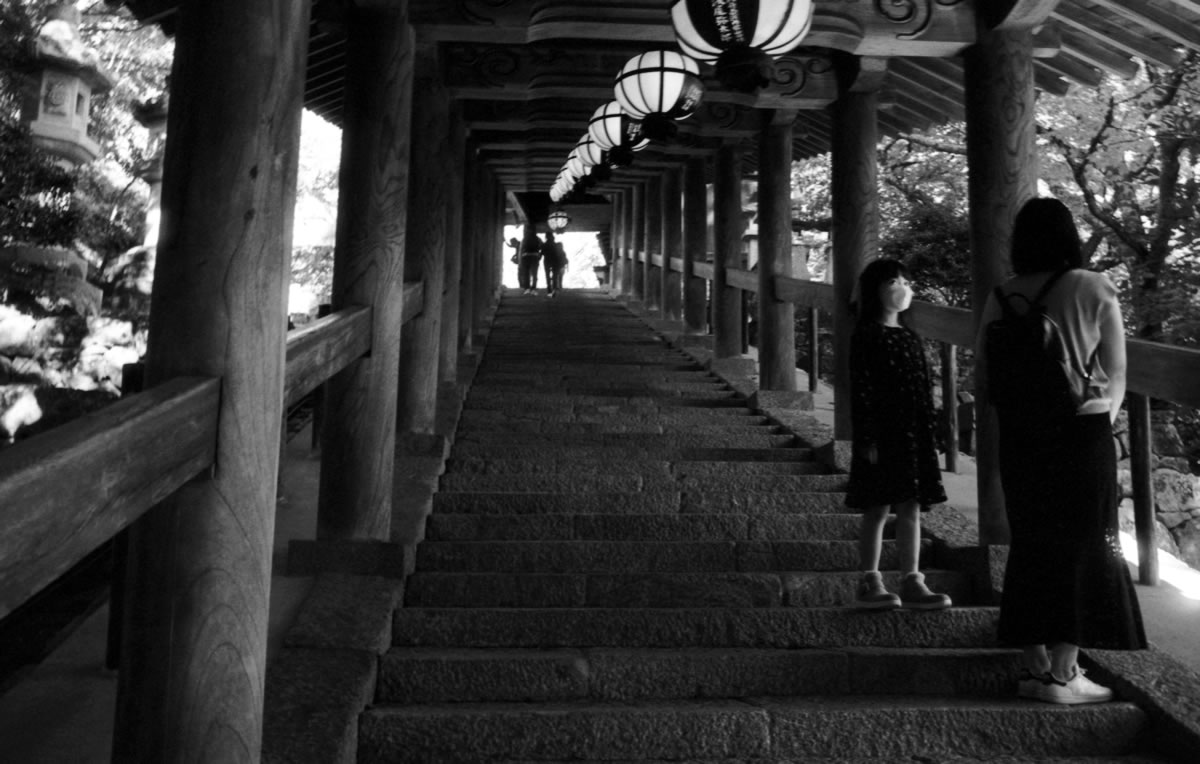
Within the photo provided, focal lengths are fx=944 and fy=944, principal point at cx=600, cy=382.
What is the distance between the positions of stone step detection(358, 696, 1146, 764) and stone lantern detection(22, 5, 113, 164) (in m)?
19.7

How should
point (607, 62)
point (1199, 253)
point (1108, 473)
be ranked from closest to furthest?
1. point (1108, 473)
2. point (607, 62)
3. point (1199, 253)

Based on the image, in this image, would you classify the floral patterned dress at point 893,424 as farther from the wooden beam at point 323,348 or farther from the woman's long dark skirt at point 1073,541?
the wooden beam at point 323,348

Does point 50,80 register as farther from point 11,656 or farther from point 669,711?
point 669,711

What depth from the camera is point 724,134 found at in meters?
10.8

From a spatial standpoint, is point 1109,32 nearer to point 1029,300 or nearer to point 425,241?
point 1029,300

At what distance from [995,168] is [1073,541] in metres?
2.59

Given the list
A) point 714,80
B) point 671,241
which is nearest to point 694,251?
point 671,241

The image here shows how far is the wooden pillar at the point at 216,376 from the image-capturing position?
225 centimetres

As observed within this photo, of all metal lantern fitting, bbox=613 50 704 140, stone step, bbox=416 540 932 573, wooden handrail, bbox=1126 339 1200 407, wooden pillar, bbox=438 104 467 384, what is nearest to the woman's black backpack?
wooden handrail, bbox=1126 339 1200 407

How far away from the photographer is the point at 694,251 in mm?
13477

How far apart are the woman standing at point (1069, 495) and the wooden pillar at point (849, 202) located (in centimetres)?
340

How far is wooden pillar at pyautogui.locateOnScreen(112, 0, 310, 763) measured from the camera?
2.25 meters

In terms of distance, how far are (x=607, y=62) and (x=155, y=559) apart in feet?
23.7

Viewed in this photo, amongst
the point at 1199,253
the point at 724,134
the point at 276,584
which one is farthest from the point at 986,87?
the point at 1199,253
